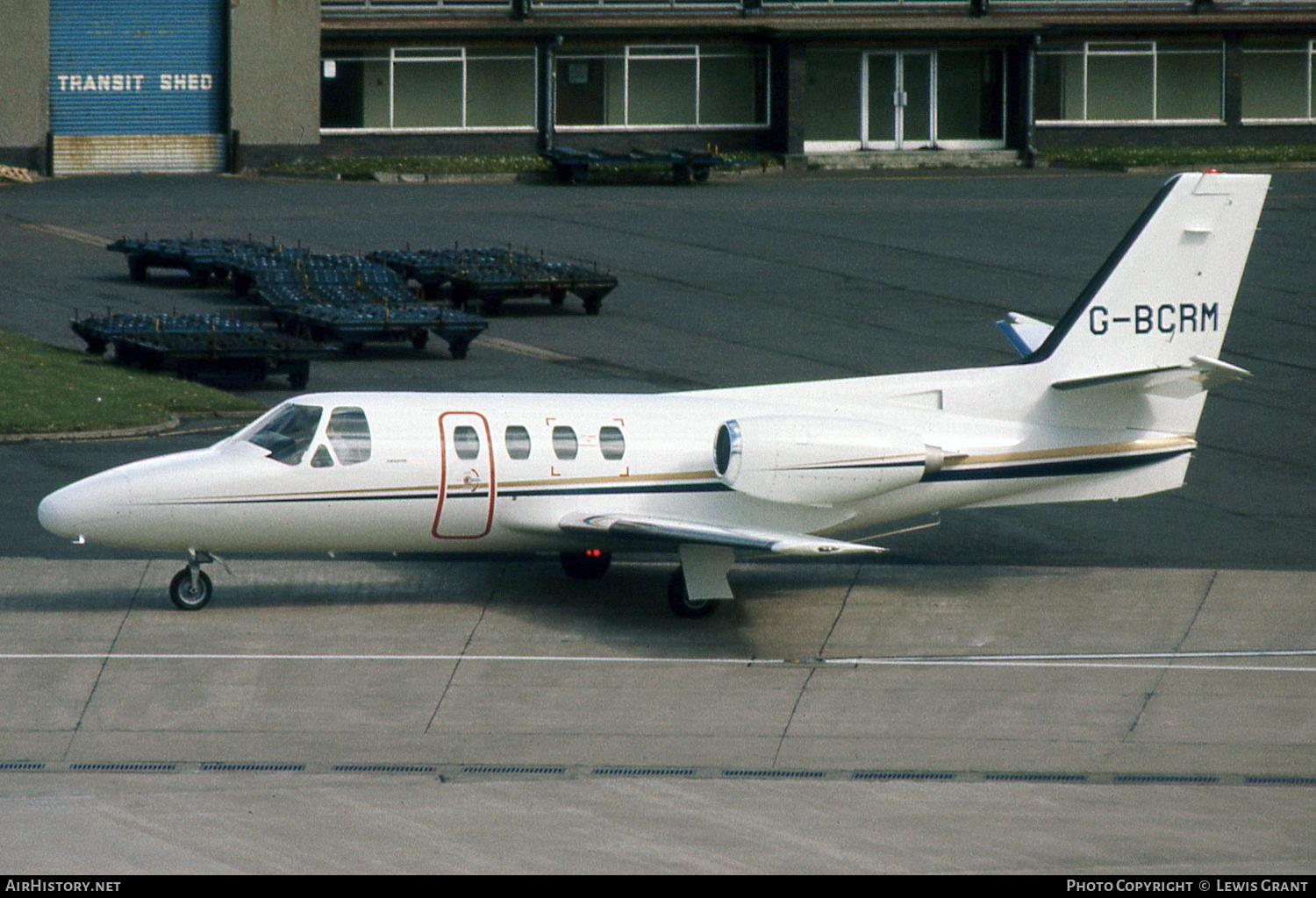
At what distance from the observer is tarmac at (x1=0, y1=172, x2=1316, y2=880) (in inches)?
622

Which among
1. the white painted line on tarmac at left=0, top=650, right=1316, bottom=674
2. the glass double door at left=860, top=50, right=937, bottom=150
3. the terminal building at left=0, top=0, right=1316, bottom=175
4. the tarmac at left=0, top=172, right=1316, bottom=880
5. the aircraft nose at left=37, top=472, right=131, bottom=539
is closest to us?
the tarmac at left=0, top=172, right=1316, bottom=880

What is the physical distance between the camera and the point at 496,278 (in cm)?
4228

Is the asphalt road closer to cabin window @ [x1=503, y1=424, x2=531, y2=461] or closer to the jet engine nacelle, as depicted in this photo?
the jet engine nacelle

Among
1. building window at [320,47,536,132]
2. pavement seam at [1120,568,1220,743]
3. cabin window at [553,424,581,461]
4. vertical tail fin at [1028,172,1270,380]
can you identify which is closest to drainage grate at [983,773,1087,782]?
pavement seam at [1120,568,1220,743]

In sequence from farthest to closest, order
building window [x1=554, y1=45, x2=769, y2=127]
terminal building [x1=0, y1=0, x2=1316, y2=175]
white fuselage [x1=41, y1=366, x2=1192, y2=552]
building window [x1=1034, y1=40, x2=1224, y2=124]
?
building window [x1=1034, y1=40, x2=1224, y2=124] < building window [x1=554, y1=45, x2=769, y2=127] < terminal building [x1=0, y1=0, x2=1316, y2=175] < white fuselage [x1=41, y1=366, x2=1192, y2=552]

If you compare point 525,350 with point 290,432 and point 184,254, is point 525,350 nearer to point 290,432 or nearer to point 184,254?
point 184,254

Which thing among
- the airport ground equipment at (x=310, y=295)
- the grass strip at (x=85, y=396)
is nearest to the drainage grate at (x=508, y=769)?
the grass strip at (x=85, y=396)

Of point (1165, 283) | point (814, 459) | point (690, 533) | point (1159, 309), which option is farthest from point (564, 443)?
point (1165, 283)

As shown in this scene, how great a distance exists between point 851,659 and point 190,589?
304 inches

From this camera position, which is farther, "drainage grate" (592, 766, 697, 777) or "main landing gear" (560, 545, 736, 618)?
"main landing gear" (560, 545, 736, 618)

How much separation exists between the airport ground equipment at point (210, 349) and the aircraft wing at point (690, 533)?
46.8 ft

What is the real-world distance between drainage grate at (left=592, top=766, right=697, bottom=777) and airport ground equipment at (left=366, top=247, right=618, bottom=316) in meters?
25.1

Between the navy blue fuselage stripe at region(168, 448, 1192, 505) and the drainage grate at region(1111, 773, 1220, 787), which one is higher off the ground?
the navy blue fuselage stripe at region(168, 448, 1192, 505)

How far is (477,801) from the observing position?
55.3 feet
